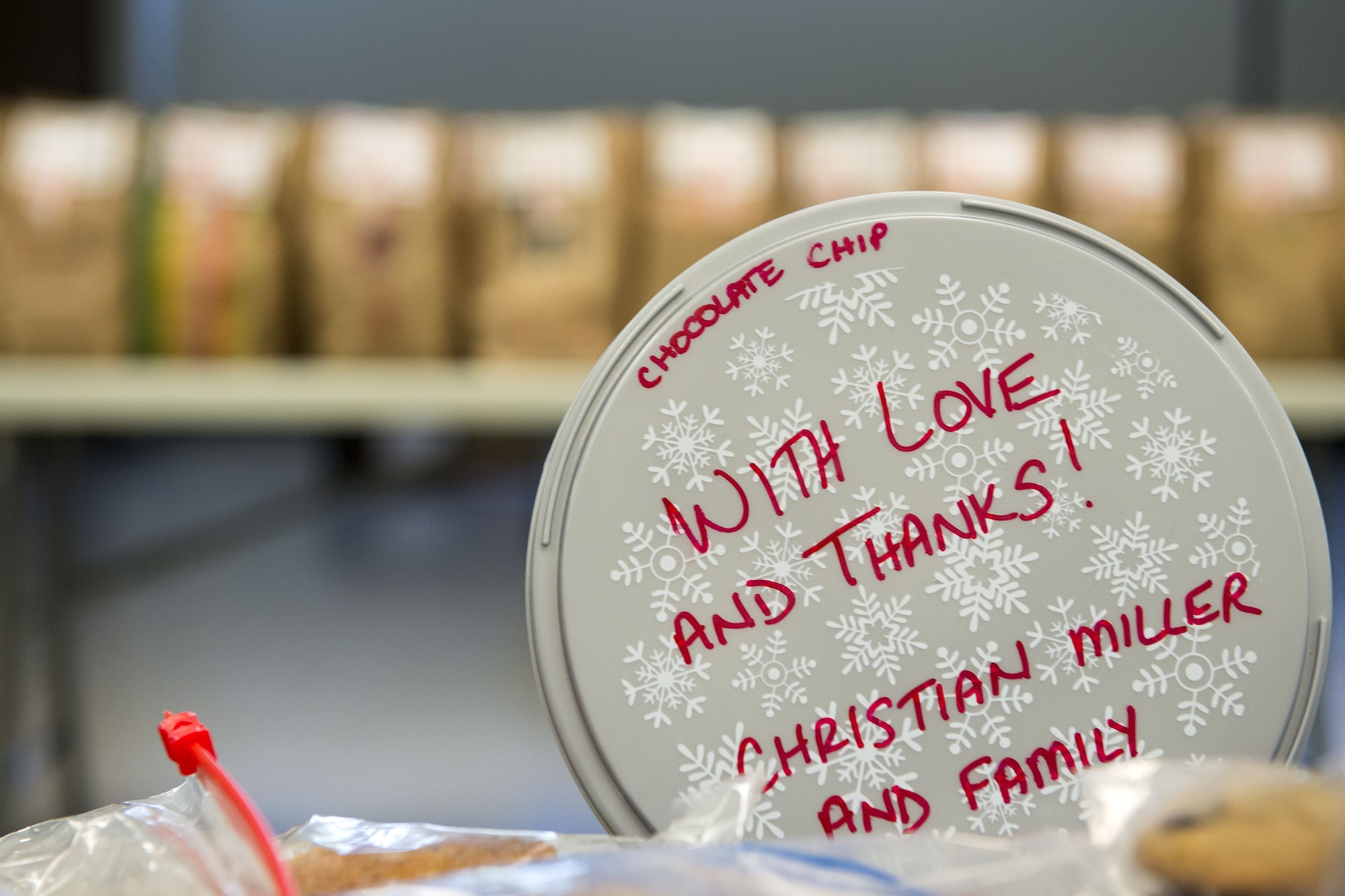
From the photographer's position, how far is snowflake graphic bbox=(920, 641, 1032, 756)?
0.44 meters

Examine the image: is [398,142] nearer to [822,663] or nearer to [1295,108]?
[822,663]

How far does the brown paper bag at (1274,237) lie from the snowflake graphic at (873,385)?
1.33m

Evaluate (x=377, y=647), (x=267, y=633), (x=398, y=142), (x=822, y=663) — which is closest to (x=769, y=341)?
(x=822, y=663)

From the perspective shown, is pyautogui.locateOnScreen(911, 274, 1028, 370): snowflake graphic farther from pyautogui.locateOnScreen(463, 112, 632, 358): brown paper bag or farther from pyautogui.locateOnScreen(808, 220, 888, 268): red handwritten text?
pyautogui.locateOnScreen(463, 112, 632, 358): brown paper bag

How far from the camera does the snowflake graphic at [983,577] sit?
44cm

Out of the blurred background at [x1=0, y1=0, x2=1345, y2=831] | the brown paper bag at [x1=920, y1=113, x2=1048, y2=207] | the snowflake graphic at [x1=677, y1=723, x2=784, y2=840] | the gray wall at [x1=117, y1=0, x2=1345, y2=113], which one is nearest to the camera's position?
the snowflake graphic at [x1=677, y1=723, x2=784, y2=840]

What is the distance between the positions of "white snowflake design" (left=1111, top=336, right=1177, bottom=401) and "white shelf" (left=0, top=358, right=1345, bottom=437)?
35.8 inches

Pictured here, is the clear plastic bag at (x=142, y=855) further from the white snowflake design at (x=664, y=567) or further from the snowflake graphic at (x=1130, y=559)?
the snowflake graphic at (x=1130, y=559)

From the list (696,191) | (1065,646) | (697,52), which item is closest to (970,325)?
(1065,646)

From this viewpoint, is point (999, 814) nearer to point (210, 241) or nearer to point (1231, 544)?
point (1231, 544)

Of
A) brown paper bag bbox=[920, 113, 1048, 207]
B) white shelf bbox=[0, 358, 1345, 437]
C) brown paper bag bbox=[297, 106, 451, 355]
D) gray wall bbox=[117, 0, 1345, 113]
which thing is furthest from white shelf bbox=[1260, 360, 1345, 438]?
gray wall bbox=[117, 0, 1345, 113]

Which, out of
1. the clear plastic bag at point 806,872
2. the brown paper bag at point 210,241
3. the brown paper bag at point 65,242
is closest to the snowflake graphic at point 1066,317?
the clear plastic bag at point 806,872

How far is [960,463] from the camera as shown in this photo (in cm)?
45

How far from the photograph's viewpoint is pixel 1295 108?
3.19 metres
